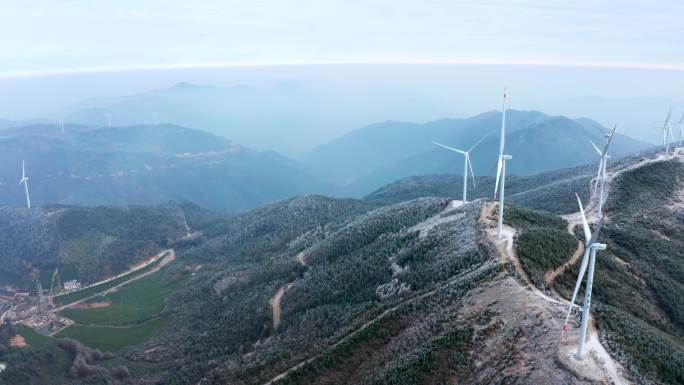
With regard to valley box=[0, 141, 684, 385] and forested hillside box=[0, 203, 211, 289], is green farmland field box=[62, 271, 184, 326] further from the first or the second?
forested hillside box=[0, 203, 211, 289]

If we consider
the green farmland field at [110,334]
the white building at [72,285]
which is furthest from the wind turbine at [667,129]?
the white building at [72,285]

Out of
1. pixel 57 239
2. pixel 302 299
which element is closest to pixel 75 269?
→ pixel 57 239

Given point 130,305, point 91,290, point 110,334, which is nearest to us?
point 110,334

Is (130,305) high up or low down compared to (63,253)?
down

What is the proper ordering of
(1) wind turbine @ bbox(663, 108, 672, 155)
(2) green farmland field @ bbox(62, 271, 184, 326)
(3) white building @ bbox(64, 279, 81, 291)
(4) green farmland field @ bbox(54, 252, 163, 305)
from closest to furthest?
(2) green farmland field @ bbox(62, 271, 184, 326)
(1) wind turbine @ bbox(663, 108, 672, 155)
(4) green farmland field @ bbox(54, 252, 163, 305)
(3) white building @ bbox(64, 279, 81, 291)

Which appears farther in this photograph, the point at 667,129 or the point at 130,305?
the point at 667,129

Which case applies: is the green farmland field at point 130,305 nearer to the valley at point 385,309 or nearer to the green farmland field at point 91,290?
the valley at point 385,309

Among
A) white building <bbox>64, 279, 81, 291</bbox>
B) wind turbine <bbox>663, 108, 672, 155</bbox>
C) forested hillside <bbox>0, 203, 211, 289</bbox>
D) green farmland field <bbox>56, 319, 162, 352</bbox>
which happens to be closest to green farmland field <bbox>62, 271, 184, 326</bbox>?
green farmland field <bbox>56, 319, 162, 352</bbox>

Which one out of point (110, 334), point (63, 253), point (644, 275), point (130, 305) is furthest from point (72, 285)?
point (644, 275)

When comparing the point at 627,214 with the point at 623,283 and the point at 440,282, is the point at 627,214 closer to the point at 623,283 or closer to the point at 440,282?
the point at 623,283

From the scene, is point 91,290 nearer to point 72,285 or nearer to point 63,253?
point 72,285

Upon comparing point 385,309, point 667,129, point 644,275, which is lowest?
point 385,309
